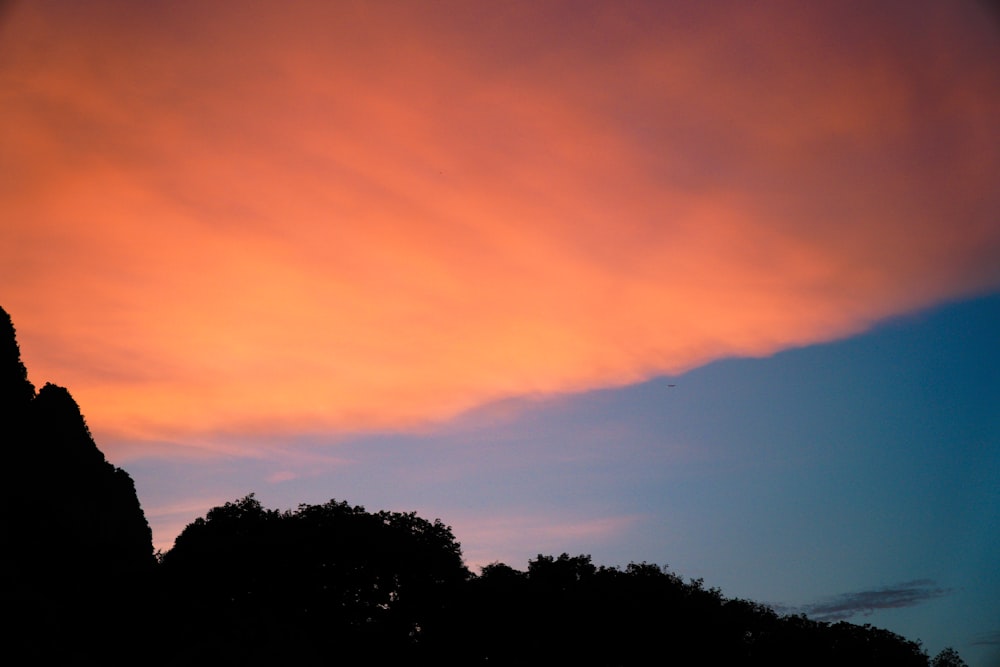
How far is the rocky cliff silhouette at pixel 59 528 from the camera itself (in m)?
26.1

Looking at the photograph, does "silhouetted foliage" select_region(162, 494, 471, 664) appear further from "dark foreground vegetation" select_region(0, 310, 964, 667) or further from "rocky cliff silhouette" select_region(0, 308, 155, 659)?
"rocky cliff silhouette" select_region(0, 308, 155, 659)

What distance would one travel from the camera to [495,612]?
2621 inches

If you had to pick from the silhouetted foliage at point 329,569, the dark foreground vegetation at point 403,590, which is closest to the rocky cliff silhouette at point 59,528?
the dark foreground vegetation at point 403,590

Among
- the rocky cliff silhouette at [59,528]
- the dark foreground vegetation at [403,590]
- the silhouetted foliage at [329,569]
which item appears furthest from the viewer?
the silhouetted foliage at [329,569]

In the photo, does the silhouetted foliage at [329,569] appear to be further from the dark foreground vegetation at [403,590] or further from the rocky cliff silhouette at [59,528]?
the rocky cliff silhouette at [59,528]

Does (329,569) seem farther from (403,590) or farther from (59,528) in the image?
(59,528)

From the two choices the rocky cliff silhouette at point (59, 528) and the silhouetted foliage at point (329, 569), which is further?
the silhouetted foliage at point (329, 569)

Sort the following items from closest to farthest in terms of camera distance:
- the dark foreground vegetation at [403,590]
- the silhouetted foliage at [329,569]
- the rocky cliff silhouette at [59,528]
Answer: the rocky cliff silhouette at [59,528] → the dark foreground vegetation at [403,590] → the silhouetted foliage at [329,569]

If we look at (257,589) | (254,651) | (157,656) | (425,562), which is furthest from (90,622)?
(425,562)

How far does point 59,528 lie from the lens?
33031 mm

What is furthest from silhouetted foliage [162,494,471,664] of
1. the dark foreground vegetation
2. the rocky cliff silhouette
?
the rocky cliff silhouette

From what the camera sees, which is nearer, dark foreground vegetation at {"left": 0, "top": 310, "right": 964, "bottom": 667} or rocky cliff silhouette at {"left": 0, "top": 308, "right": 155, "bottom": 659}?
rocky cliff silhouette at {"left": 0, "top": 308, "right": 155, "bottom": 659}

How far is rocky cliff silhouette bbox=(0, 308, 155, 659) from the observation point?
2609 cm

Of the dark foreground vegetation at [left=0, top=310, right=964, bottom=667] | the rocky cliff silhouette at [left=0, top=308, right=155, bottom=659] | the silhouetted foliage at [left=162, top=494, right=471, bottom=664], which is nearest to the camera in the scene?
the rocky cliff silhouette at [left=0, top=308, right=155, bottom=659]
